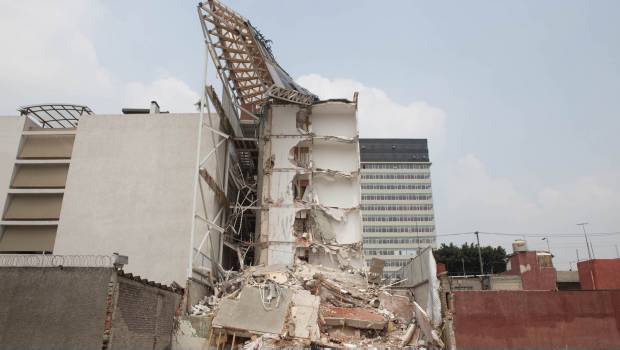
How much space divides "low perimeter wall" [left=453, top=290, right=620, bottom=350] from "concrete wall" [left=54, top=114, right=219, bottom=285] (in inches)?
531

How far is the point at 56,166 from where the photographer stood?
98.3ft

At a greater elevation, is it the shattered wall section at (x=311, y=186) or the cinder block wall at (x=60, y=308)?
the shattered wall section at (x=311, y=186)

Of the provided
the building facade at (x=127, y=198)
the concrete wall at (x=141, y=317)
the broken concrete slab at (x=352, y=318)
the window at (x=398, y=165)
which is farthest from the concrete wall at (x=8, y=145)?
the window at (x=398, y=165)

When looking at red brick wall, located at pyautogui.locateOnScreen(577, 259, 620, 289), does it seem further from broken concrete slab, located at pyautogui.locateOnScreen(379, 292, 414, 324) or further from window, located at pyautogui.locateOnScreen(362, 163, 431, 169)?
window, located at pyautogui.locateOnScreen(362, 163, 431, 169)

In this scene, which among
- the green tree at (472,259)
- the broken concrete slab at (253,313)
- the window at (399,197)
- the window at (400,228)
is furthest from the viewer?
the window at (399,197)

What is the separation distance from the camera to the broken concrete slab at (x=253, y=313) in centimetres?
1825

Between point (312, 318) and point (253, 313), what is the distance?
2.48m

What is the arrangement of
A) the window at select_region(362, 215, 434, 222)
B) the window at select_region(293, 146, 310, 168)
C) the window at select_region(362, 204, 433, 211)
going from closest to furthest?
1. the window at select_region(293, 146, 310, 168)
2. the window at select_region(362, 215, 434, 222)
3. the window at select_region(362, 204, 433, 211)

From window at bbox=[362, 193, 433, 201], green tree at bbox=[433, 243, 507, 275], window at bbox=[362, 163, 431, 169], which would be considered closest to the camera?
green tree at bbox=[433, 243, 507, 275]

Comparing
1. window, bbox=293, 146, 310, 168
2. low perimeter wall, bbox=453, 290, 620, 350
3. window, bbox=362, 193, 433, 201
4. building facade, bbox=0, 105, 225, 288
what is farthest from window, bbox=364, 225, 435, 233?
low perimeter wall, bbox=453, 290, 620, 350

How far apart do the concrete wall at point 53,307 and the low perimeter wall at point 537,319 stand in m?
12.9

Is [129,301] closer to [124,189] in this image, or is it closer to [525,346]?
[124,189]

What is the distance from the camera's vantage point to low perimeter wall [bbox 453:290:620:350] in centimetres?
1705

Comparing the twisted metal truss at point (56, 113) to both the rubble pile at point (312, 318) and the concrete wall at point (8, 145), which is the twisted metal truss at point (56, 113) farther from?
the rubble pile at point (312, 318)
